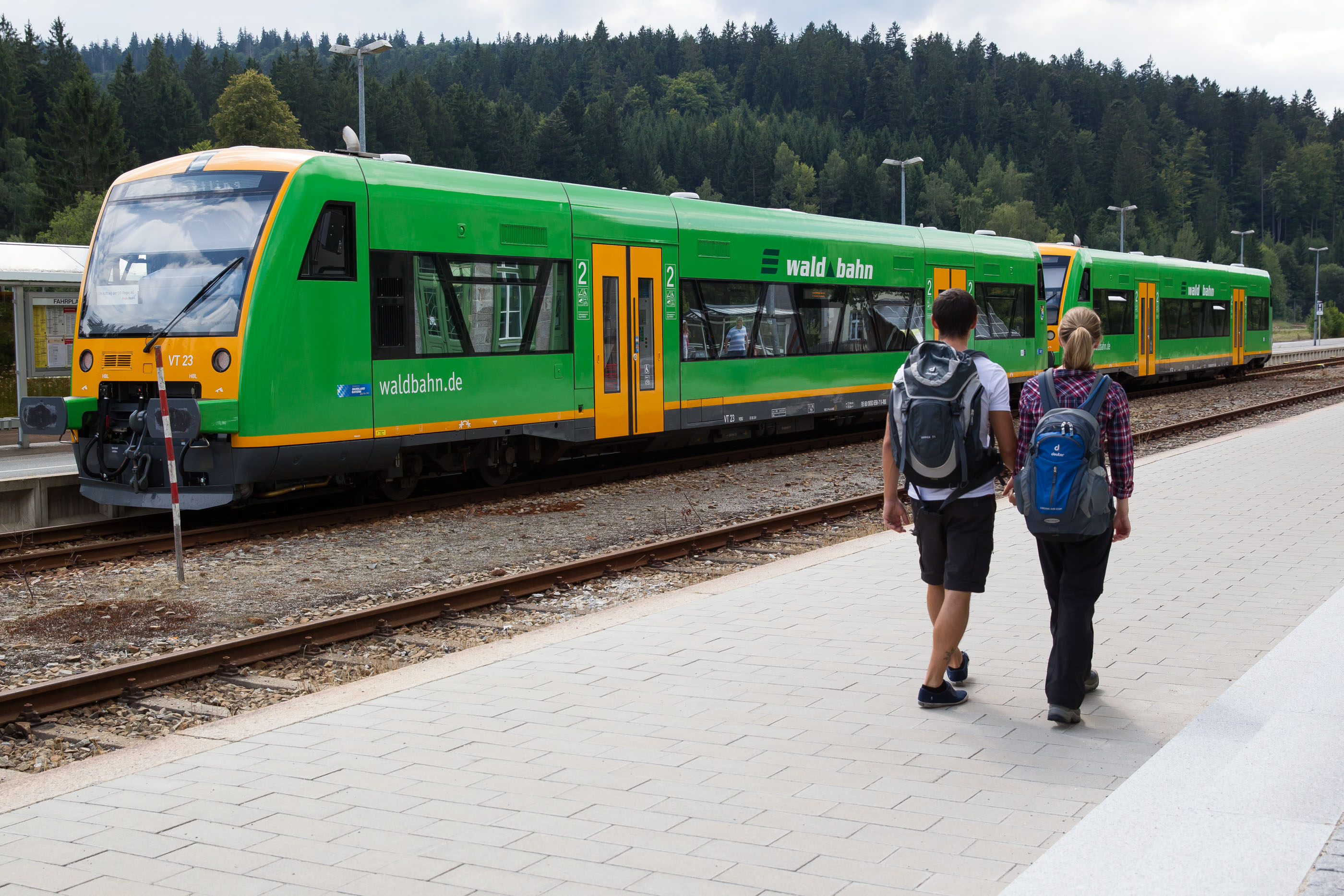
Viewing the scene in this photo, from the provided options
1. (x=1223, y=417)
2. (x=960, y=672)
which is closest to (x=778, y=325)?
(x=1223, y=417)

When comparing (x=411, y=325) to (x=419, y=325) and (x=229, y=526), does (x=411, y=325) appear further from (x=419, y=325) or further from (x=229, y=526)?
(x=229, y=526)

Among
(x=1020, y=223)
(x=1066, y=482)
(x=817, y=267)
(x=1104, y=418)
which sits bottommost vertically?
(x=1066, y=482)

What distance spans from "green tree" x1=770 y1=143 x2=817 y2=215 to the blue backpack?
128 metres

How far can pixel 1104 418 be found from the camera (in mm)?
5223

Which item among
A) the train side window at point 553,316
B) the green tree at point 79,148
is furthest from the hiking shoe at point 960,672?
the green tree at point 79,148

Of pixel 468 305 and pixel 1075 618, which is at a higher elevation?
pixel 468 305

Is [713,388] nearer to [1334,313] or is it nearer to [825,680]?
[825,680]

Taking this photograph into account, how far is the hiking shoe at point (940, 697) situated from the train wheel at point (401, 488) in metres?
8.54

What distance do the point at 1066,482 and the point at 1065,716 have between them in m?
0.89

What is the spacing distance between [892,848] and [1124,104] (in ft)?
543

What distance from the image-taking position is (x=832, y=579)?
8352mm

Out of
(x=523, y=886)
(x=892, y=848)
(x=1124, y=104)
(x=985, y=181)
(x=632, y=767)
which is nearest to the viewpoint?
(x=523, y=886)

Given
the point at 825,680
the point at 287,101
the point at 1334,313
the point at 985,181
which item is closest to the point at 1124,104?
the point at 985,181

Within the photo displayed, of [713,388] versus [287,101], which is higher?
[287,101]
